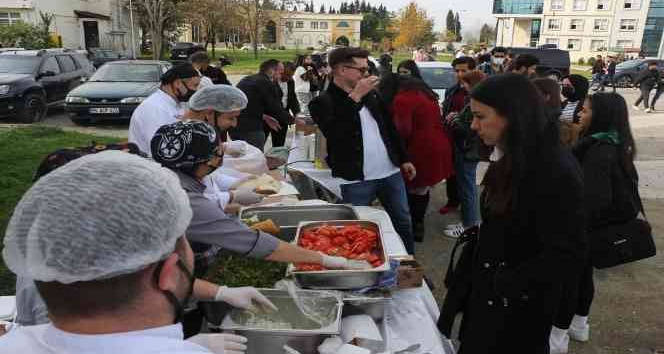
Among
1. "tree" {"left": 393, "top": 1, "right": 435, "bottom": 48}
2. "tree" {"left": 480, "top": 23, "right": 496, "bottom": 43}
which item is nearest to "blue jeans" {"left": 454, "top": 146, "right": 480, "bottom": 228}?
"tree" {"left": 393, "top": 1, "right": 435, "bottom": 48}

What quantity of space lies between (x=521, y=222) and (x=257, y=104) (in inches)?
170

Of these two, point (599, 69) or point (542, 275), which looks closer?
point (542, 275)

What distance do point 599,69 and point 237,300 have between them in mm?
24582

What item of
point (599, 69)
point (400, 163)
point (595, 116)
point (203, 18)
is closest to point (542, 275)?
point (595, 116)

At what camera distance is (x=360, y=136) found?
3588 mm

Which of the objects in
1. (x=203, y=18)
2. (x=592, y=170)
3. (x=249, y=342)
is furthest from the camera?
(x=203, y=18)

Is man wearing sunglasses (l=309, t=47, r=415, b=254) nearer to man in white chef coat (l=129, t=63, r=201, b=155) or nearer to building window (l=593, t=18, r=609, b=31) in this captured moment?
man in white chef coat (l=129, t=63, r=201, b=155)

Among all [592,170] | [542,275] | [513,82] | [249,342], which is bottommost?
[249,342]

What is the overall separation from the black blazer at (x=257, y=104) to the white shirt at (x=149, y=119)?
67.7 inches

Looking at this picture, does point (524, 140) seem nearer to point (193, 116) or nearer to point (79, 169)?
point (79, 169)

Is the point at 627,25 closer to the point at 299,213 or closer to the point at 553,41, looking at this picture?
the point at 553,41

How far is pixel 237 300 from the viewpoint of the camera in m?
1.94

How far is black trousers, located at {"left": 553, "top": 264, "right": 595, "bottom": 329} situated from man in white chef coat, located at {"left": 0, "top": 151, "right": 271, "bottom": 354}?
2.40 meters

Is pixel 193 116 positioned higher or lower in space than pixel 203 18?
lower
